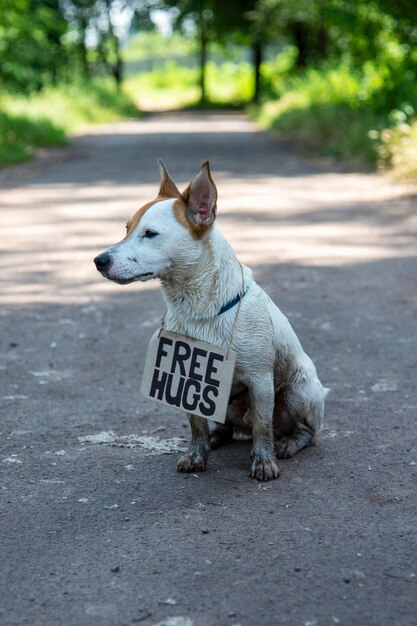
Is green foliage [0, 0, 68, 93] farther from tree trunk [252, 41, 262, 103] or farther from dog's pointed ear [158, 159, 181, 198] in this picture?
dog's pointed ear [158, 159, 181, 198]

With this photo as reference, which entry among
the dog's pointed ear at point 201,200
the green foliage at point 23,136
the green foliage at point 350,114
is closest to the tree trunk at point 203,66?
the green foliage at point 350,114

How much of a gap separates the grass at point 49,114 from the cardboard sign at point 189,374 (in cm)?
1465

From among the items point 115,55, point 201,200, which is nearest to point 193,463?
point 201,200

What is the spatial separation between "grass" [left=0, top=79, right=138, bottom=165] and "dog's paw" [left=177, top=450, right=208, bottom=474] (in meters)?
14.7

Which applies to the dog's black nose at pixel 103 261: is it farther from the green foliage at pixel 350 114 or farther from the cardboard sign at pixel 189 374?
the green foliage at pixel 350 114

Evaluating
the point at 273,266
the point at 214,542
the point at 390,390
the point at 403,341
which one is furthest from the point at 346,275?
the point at 214,542

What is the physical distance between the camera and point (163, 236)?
3998 mm

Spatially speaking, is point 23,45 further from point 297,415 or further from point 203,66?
point 203,66

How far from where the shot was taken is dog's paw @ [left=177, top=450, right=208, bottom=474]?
4406 millimetres

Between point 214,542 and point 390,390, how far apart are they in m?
2.28

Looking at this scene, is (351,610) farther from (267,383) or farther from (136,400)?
(136,400)

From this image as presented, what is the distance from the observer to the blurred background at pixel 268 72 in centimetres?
1789

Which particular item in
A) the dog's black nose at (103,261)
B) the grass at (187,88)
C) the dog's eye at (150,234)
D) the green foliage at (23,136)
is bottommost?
the grass at (187,88)

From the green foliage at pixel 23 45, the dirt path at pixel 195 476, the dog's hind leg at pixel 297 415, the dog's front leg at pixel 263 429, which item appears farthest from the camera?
the green foliage at pixel 23 45
